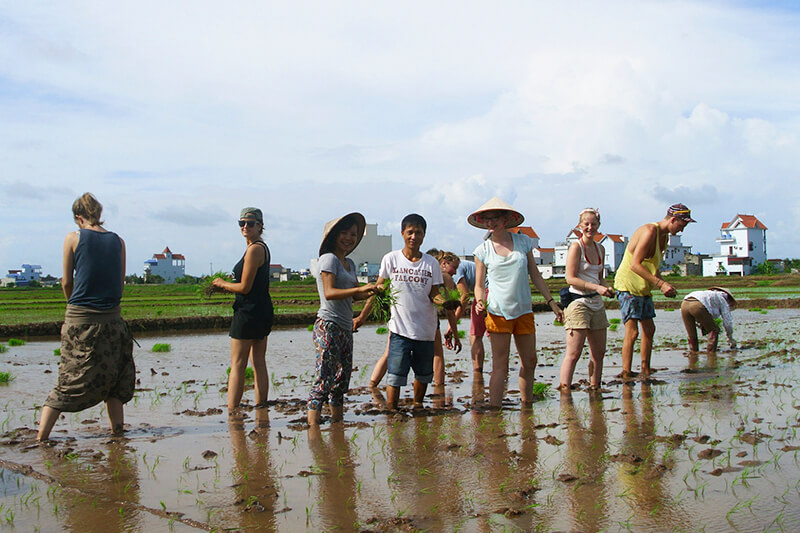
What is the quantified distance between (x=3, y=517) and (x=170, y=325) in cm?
1619

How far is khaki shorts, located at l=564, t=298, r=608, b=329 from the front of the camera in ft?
23.6

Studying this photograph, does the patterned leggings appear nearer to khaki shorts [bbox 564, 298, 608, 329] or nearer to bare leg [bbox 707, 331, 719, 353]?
khaki shorts [bbox 564, 298, 608, 329]

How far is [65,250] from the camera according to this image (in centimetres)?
558

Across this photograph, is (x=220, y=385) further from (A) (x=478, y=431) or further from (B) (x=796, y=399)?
(B) (x=796, y=399)

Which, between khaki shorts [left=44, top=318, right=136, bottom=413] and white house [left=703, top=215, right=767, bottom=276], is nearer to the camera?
khaki shorts [left=44, top=318, right=136, bottom=413]

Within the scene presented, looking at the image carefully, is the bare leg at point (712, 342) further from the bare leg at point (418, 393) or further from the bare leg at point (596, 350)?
the bare leg at point (418, 393)

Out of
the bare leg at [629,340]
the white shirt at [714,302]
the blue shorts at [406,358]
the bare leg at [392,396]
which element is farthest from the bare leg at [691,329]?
the bare leg at [392,396]

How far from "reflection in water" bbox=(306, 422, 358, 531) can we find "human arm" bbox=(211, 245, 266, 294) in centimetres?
146

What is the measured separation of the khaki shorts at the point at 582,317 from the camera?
720 cm

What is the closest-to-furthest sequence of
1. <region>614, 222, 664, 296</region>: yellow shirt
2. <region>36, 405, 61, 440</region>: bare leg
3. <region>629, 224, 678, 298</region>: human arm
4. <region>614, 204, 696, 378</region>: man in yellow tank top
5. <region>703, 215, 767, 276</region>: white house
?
1. <region>36, 405, 61, 440</region>: bare leg
2. <region>629, 224, 678, 298</region>: human arm
3. <region>614, 204, 696, 378</region>: man in yellow tank top
4. <region>614, 222, 664, 296</region>: yellow shirt
5. <region>703, 215, 767, 276</region>: white house

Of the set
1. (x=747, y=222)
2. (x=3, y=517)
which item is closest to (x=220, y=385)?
(x=3, y=517)

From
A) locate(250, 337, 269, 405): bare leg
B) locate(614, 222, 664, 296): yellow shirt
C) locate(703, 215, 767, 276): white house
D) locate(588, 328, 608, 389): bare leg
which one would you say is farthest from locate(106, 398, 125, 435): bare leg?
locate(703, 215, 767, 276): white house

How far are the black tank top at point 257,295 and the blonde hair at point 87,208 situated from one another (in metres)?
1.39

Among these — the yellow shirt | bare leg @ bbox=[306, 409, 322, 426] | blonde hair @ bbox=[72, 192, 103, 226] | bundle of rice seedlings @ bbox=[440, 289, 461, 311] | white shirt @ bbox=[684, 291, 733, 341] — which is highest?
blonde hair @ bbox=[72, 192, 103, 226]
